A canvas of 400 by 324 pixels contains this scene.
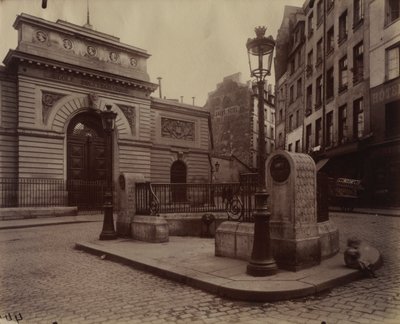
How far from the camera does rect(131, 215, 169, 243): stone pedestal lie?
9.63 metres

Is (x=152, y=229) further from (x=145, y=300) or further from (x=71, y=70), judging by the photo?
(x=71, y=70)

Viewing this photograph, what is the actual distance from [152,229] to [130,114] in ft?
59.0

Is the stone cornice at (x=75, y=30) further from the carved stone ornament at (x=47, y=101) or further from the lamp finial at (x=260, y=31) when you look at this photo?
the lamp finial at (x=260, y=31)

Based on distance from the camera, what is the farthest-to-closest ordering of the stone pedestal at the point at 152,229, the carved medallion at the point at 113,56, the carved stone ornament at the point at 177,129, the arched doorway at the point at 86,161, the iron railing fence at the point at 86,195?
the carved stone ornament at the point at 177,129 → the carved medallion at the point at 113,56 → the arched doorway at the point at 86,161 → the iron railing fence at the point at 86,195 → the stone pedestal at the point at 152,229

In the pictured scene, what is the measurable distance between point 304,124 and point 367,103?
35.6ft

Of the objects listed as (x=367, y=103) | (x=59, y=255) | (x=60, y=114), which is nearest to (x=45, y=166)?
(x=60, y=114)

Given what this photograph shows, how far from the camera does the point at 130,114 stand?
26.5m

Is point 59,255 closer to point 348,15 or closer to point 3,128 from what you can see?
point 3,128

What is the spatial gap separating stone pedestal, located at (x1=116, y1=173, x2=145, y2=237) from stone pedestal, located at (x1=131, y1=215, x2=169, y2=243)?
48 cm

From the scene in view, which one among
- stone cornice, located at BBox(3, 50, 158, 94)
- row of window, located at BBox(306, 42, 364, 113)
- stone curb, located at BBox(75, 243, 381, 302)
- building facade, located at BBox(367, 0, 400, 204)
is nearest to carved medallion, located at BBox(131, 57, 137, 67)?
stone cornice, located at BBox(3, 50, 158, 94)

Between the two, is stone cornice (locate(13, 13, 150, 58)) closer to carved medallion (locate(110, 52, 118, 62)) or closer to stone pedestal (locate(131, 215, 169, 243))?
carved medallion (locate(110, 52, 118, 62))

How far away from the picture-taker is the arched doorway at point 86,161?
22859 millimetres

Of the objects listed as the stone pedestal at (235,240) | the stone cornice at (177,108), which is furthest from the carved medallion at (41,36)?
the stone pedestal at (235,240)

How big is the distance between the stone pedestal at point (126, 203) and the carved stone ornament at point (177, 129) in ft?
60.6
